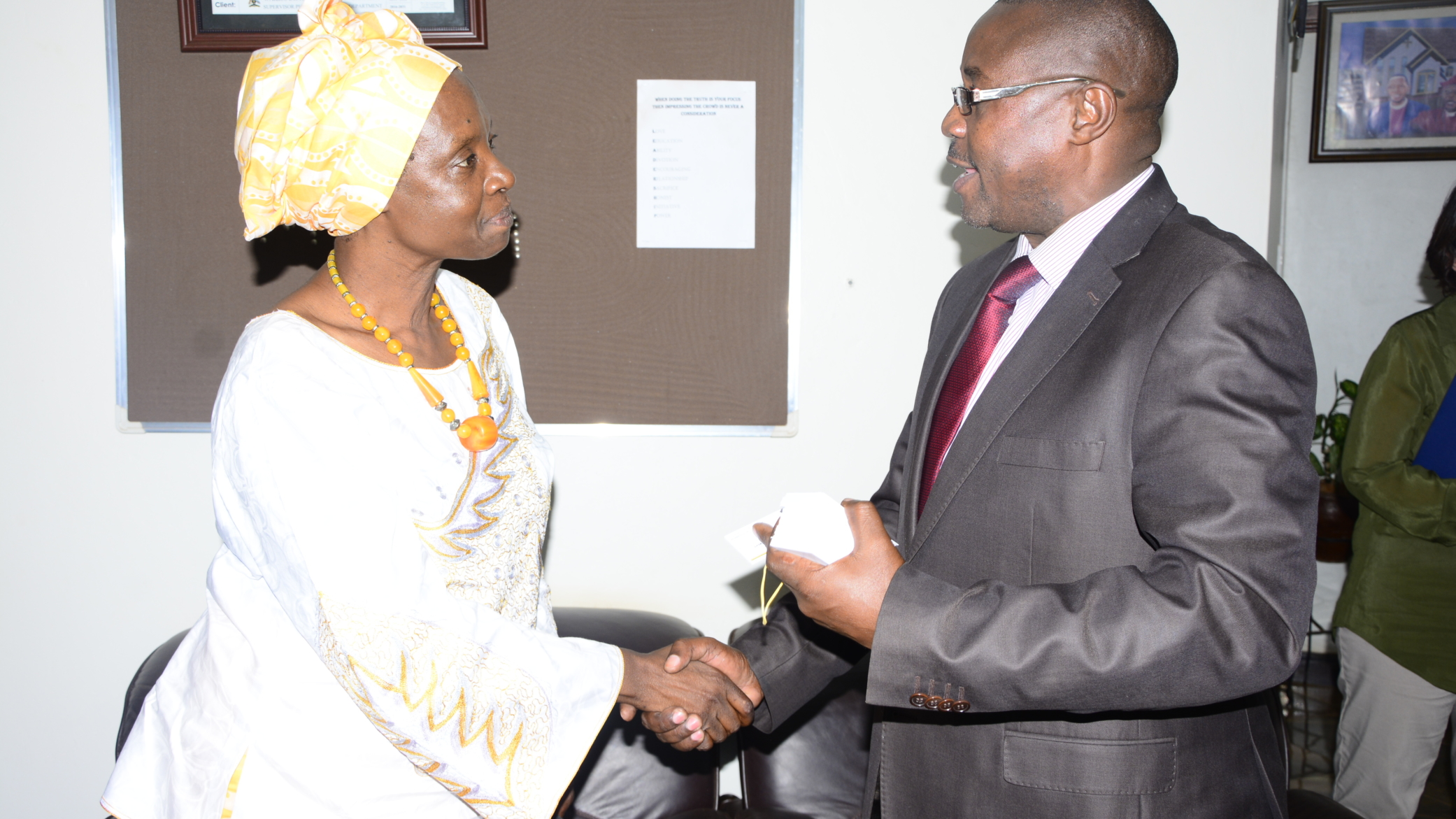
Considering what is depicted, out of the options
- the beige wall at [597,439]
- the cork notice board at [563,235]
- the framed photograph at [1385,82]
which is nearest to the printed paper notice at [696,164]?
the cork notice board at [563,235]

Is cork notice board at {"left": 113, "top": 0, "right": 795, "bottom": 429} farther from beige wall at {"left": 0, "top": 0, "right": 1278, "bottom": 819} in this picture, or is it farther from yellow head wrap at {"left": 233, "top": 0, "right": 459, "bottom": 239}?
yellow head wrap at {"left": 233, "top": 0, "right": 459, "bottom": 239}

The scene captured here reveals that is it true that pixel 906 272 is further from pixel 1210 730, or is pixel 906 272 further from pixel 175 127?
pixel 175 127

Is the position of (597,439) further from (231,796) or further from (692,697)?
(231,796)

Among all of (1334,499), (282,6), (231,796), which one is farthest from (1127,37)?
(1334,499)

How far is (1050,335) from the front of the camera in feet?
4.37

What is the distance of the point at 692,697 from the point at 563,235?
1.30 meters

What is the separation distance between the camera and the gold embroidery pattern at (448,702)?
1.28m

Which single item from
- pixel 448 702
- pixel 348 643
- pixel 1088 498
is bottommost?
Result: pixel 448 702

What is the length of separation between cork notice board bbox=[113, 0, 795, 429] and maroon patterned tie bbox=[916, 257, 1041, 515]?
0.97 meters

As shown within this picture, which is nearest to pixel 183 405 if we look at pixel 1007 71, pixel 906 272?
pixel 906 272

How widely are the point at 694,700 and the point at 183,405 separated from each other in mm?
1717

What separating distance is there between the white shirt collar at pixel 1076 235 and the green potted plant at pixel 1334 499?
2.97 meters

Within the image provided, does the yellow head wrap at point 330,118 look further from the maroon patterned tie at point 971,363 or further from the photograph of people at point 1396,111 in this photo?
the photograph of people at point 1396,111

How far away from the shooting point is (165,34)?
94.0 inches
